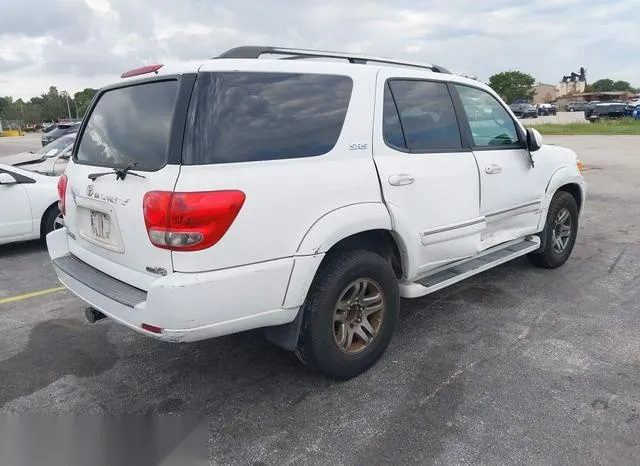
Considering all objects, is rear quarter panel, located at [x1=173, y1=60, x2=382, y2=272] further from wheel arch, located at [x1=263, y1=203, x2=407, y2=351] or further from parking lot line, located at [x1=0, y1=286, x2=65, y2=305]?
parking lot line, located at [x1=0, y1=286, x2=65, y2=305]

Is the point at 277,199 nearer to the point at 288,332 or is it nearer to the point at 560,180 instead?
the point at 288,332

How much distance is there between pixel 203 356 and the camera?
12.2 feet

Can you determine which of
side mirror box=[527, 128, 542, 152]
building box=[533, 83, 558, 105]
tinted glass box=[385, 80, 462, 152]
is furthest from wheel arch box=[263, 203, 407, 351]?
building box=[533, 83, 558, 105]

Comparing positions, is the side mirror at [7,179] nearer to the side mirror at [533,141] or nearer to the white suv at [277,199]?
the white suv at [277,199]

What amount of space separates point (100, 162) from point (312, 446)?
6.92 feet

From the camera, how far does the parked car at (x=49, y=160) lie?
750cm

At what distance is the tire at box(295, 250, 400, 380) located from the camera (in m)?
3.04

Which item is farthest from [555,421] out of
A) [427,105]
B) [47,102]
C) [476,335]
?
[47,102]

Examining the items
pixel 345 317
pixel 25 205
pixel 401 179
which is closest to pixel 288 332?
pixel 345 317

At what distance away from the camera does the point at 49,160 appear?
780 centimetres

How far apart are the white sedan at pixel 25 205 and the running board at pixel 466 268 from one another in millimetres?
4747

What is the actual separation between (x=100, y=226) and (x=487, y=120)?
3.12 metres

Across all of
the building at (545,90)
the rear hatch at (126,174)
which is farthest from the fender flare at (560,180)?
the building at (545,90)

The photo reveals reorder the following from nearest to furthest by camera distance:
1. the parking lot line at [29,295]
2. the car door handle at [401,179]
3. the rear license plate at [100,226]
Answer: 1. the rear license plate at [100,226]
2. the car door handle at [401,179]
3. the parking lot line at [29,295]
